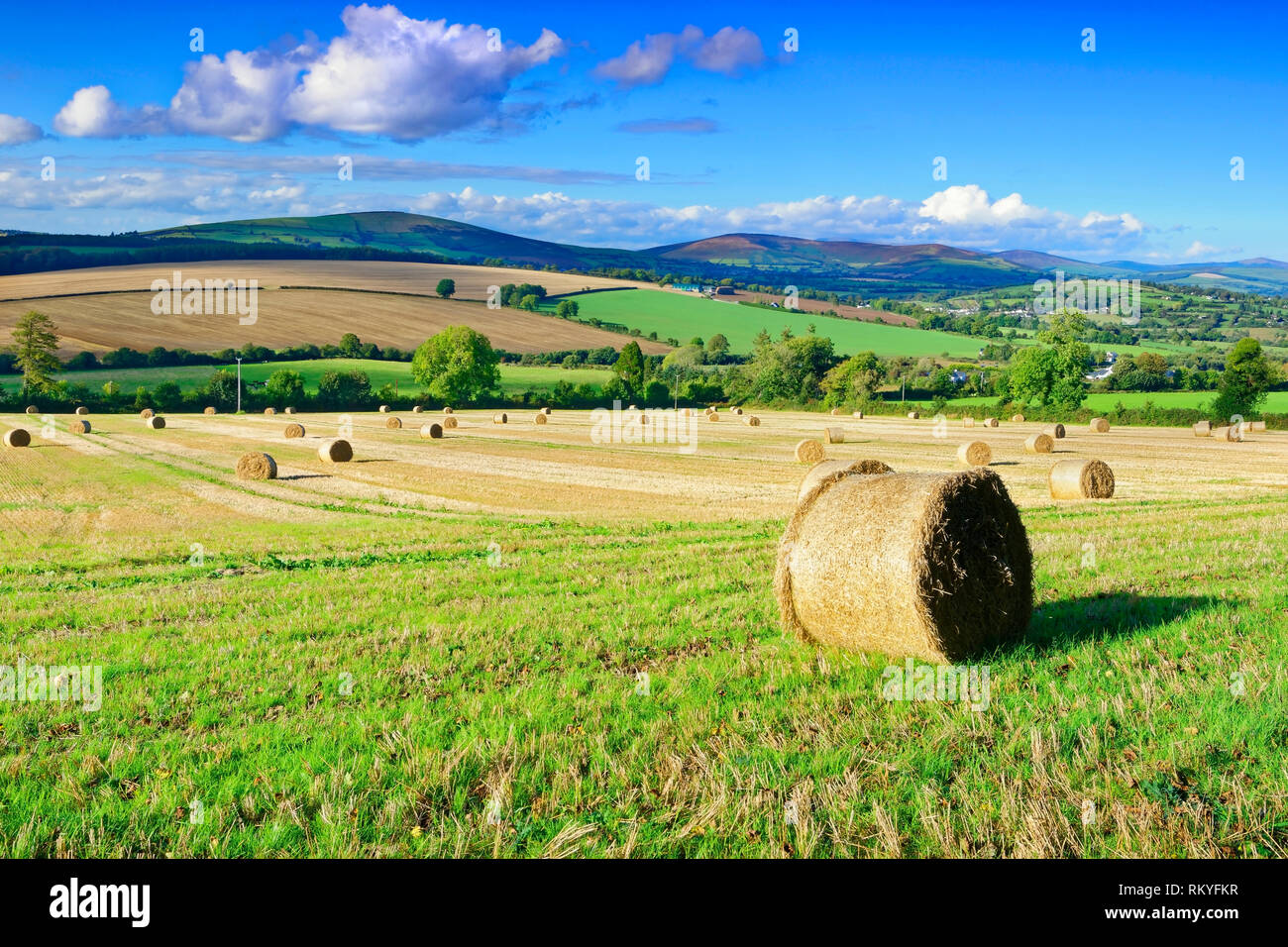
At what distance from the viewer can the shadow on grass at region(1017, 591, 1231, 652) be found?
9.05 meters

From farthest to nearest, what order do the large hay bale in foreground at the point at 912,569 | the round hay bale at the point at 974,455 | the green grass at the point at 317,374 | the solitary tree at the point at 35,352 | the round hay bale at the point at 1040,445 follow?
1. the green grass at the point at 317,374
2. the solitary tree at the point at 35,352
3. the round hay bale at the point at 1040,445
4. the round hay bale at the point at 974,455
5. the large hay bale in foreground at the point at 912,569

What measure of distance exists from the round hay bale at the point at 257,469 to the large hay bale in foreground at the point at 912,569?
2641 cm

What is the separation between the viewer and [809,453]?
39156 millimetres

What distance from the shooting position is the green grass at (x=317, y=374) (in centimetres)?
8719

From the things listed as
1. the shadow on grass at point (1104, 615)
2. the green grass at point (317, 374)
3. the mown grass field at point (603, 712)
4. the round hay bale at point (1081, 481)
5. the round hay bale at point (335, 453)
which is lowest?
the mown grass field at point (603, 712)

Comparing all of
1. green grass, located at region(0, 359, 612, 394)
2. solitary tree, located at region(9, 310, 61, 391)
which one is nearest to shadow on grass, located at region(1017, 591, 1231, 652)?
green grass, located at region(0, 359, 612, 394)

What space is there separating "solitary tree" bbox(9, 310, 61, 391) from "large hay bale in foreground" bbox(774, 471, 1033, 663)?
91465 millimetres

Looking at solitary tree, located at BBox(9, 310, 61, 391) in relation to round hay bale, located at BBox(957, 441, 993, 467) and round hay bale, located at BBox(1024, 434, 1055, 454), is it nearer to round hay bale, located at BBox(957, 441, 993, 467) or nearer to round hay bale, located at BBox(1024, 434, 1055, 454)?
round hay bale, located at BBox(957, 441, 993, 467)

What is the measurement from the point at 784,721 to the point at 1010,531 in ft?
13.8

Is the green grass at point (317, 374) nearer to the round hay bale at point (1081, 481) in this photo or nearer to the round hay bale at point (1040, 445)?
the round hay bale at point (1040, 445)

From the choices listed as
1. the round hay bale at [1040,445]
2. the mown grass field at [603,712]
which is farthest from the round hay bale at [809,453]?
the mown grass field at [603,712]
